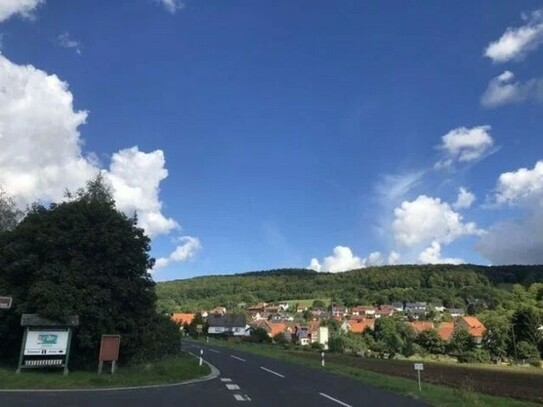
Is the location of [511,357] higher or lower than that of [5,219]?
lower

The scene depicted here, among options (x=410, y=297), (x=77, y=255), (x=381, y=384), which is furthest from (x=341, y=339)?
(x=410, y=297)

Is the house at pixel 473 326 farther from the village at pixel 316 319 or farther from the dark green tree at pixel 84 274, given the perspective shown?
the dark green tree at pixel 84 274

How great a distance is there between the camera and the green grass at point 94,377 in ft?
57.6

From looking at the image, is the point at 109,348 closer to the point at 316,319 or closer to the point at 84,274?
the point at 84,274

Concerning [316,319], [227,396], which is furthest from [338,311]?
[227,396]

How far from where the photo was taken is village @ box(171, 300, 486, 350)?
4060 inches

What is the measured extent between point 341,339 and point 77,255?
180ft

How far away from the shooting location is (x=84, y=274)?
23.0 m

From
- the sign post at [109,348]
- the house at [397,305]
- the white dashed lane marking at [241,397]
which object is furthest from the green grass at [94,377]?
the house at [397,305]

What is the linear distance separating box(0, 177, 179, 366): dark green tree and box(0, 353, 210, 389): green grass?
5.42ft

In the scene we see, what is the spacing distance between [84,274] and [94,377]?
476 centimetres

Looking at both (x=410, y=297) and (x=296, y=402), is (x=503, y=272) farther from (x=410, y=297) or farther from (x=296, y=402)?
(x=296, y=402)

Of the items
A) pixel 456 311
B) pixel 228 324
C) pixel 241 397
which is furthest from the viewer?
pixel 456 311

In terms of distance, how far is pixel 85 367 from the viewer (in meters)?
23.8
